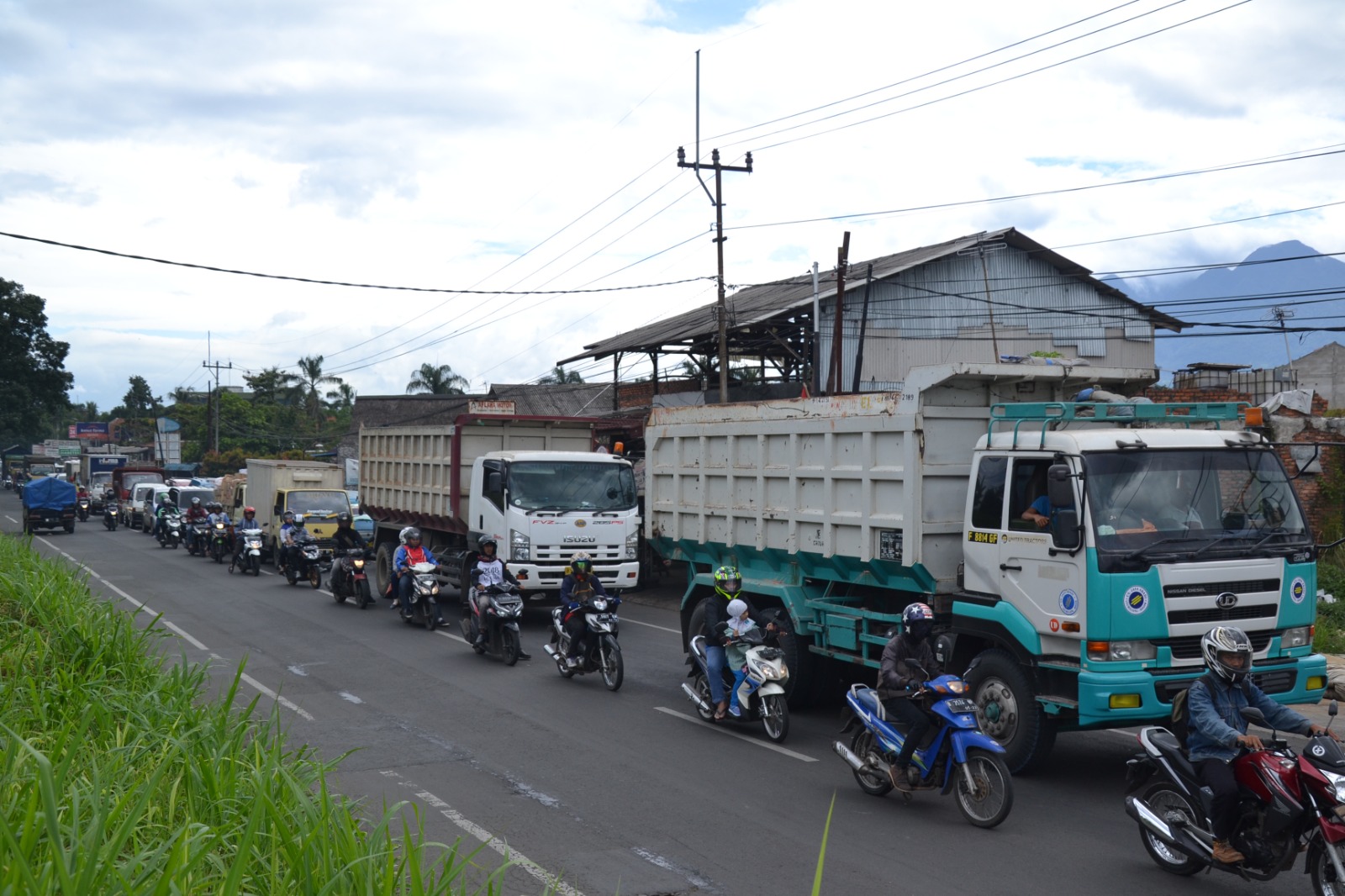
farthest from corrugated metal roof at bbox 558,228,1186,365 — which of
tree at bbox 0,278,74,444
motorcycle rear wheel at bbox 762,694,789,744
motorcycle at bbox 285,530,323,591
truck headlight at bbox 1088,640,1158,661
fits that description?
tree at bbox 0,278,74,444

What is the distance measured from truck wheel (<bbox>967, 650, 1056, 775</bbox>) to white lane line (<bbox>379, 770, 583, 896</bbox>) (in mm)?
3811

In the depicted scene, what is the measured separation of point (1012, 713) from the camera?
862 centimetres

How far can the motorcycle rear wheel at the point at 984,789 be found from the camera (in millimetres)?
7340

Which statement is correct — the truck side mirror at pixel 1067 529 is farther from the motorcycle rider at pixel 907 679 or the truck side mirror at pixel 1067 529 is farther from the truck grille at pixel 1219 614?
the motorcycle rider at pixel 907 679

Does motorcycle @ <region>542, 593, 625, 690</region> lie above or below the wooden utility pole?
below

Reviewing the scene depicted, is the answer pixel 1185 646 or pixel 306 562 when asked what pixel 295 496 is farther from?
pixel 1185 646

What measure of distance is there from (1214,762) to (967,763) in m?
1.74

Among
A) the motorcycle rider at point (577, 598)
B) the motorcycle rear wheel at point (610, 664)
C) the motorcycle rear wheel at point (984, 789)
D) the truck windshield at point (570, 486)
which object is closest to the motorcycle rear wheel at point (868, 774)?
the motorcycle rear wheel at point (984, 789)

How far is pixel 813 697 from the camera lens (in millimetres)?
11484

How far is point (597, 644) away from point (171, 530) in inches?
→ 1017

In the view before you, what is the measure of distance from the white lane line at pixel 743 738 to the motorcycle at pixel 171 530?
88.6 ft

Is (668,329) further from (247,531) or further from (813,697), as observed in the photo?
(813,697)

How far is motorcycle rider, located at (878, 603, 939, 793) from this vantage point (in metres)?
7.90

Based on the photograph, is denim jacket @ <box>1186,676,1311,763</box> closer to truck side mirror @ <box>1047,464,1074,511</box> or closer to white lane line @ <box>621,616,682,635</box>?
truck side mirror @ <box>1047,464,1074,511</box>
